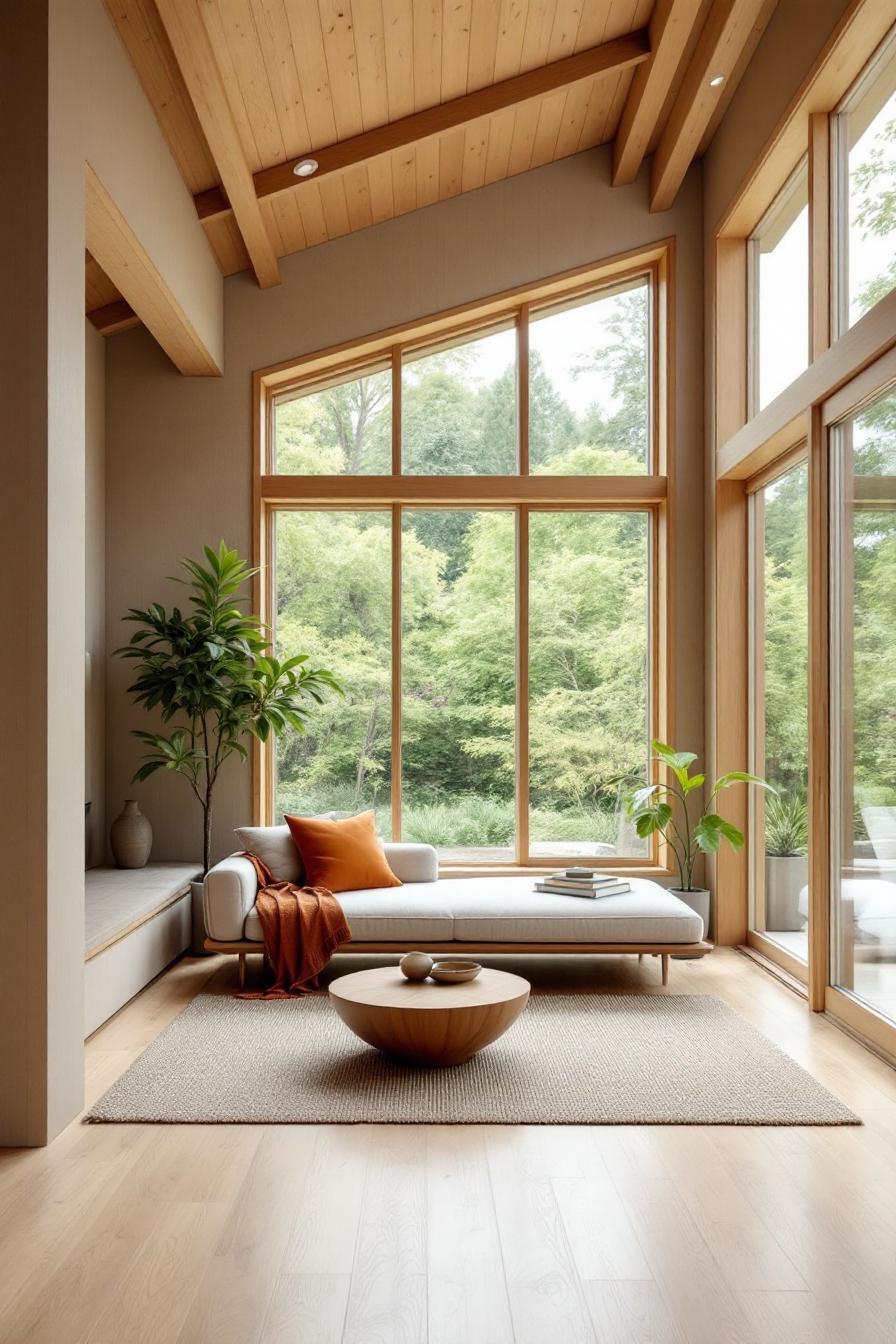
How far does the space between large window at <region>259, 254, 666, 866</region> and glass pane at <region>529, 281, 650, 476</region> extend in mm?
13

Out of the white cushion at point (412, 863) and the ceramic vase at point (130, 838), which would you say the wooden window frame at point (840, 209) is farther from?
the ceramic vase at point (130, 838)

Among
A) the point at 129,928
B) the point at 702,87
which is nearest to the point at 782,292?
the point at 702,87

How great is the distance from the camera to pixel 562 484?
6375 mm

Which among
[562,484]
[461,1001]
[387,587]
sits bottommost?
[461,1001]

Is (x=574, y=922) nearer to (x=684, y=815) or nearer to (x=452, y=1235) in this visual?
(x=684, y=815)

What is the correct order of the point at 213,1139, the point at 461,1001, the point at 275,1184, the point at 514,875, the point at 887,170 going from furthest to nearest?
the point at 514,875 < the point at 887,170 < the point at 461,1001 < the point at 213,1139 < the point at 275,1184

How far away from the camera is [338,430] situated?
6500mm

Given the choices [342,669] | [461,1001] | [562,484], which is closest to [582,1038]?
[461,1001]

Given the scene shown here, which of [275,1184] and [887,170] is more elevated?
[887,170]

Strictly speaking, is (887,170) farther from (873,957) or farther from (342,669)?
(342,669)

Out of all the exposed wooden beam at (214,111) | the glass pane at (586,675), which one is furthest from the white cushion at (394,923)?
the exposed wooden beam at (214,111)

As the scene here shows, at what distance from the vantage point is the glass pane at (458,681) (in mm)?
6402

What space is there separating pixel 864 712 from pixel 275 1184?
2.58 meters

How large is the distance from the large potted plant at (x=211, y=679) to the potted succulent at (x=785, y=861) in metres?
2.34
